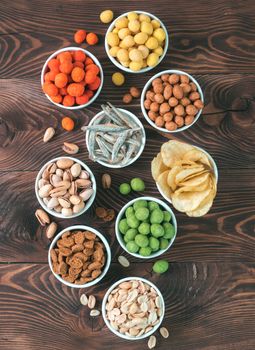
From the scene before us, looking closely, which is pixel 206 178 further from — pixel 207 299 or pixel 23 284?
pixel 23 284

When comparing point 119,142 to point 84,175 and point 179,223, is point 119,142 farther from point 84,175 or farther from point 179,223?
point 179,223

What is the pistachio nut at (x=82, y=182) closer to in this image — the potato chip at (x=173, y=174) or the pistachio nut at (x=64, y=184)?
the pistachio nut at (x=64, y=184)

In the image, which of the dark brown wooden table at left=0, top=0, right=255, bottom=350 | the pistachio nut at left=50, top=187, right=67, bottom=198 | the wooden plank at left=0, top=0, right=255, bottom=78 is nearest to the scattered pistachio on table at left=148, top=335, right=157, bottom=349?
the dark brown wooden table at left=0, top=0, right=255, bottom=350

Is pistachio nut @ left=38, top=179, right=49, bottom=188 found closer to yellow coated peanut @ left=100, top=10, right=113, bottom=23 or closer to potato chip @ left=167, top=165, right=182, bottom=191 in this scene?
potato chip @ left=167, top=165, right=182, bottom=191

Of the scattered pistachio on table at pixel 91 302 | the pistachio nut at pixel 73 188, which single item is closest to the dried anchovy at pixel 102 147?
the pistachio nut at pixel 73 188

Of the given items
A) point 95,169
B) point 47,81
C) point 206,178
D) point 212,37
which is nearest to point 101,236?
point 95,169

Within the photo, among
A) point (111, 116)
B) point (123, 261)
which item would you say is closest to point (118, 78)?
point (111, 116)
